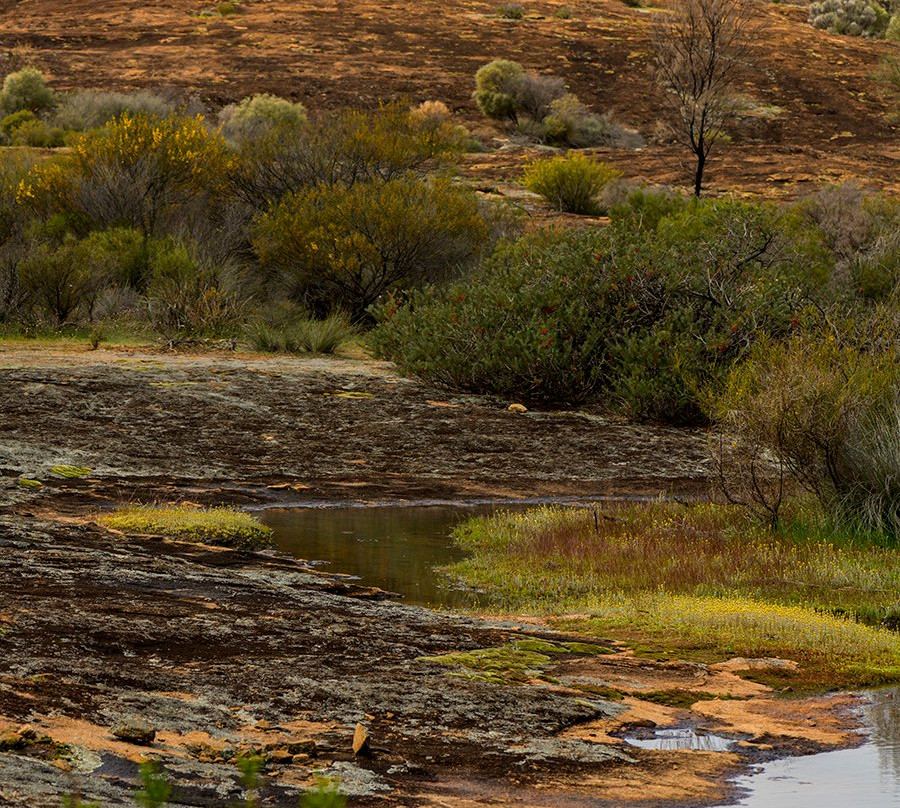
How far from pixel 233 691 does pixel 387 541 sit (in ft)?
18.5

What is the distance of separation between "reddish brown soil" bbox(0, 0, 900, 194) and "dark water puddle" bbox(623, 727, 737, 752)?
33.6m

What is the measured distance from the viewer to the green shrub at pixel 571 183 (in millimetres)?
33500

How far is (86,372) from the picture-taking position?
17.9 m

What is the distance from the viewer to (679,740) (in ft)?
20.8

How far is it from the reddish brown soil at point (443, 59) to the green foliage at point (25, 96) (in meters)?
3.52

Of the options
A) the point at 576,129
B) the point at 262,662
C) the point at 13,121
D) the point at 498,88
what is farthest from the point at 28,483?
the point at 498,88

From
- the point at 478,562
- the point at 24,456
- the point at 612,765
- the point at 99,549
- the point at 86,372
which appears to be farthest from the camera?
the point at 86,372

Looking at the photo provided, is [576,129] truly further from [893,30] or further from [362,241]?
[362,241]

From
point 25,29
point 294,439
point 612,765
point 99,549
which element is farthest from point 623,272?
point 25,29

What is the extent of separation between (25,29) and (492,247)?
1461 inches

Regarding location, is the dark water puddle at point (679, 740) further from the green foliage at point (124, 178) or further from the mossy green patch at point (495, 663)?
the green foliage at point (124, 178)

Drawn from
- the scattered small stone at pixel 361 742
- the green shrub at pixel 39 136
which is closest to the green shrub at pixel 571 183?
the green shrub at pixel 39 136

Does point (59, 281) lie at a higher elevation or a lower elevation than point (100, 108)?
lower

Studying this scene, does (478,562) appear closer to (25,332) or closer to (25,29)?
(25,332)
